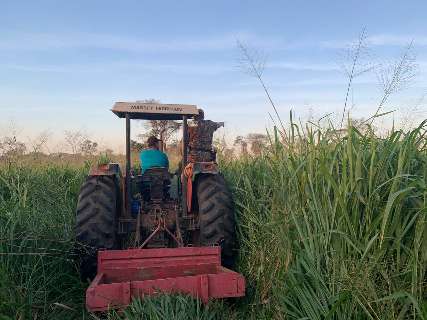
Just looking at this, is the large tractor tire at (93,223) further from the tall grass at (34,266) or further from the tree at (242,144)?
the tree at (242,144)

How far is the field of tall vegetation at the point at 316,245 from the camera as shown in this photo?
2.54 meters

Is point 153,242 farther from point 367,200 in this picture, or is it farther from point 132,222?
point 367,200

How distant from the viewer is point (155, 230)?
448 cm

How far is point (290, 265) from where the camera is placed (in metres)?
3.14

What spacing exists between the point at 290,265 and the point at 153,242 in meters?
1.89

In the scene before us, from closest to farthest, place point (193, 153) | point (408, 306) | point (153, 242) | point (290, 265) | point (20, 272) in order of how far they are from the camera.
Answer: point (408, 306) → point (290, 265) → point (20, 272) → point (153, 242) → point (193, 153)

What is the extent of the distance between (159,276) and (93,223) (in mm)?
823

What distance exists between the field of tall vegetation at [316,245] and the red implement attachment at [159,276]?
120 millimetres

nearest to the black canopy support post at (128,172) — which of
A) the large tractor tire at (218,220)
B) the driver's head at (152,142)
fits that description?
the driver's head at (152,142)

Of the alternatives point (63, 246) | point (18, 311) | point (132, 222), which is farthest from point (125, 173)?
point (18, 311)

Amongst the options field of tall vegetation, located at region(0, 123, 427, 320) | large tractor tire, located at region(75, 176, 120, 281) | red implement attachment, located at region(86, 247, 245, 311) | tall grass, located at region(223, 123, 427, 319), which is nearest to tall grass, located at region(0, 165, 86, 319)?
field of tall vegetation, located at region(0, 123, 427, 320)

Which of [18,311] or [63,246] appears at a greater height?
[63,246]

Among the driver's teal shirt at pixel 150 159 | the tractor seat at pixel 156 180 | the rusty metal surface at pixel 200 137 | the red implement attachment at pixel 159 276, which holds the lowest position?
the red implement attachment at pixel 159 276

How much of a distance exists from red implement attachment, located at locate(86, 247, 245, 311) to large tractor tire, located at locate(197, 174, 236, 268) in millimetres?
398
